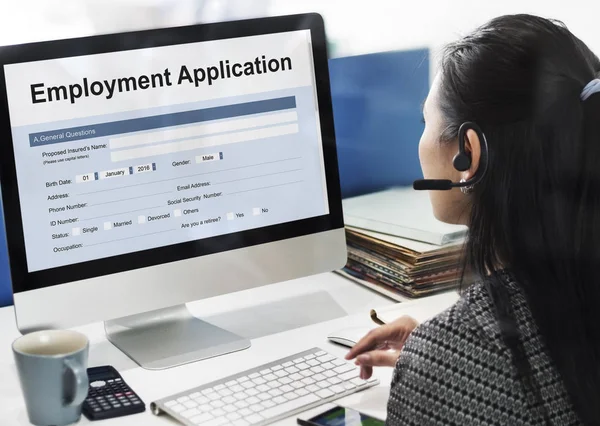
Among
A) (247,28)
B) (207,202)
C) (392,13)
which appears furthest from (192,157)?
(392,13)

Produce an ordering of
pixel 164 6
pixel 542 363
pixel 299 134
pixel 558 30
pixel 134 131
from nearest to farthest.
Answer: pixel 542 363 → pixel 558 30 → pixel 134 131 → pixel 299 134 → pixel 164 6

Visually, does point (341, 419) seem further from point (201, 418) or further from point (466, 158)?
point (466, 158)

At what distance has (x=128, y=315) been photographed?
1.16 meters

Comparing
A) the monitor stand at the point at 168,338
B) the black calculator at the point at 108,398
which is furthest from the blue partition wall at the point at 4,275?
the black calculator at the point at 108,398

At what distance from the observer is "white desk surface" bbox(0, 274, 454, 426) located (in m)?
1.04

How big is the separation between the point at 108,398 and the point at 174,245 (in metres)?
0.23

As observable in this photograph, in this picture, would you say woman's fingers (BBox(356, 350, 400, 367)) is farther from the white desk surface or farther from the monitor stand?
the monitor stand

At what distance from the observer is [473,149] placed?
0.95 m

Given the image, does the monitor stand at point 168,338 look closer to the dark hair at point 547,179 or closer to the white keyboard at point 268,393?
the white keyboard at point 268,393

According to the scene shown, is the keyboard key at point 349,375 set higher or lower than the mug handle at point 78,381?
lower

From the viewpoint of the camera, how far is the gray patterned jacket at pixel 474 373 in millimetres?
826

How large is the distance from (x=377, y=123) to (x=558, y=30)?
2.27 ft

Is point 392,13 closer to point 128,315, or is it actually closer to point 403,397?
point 128,315

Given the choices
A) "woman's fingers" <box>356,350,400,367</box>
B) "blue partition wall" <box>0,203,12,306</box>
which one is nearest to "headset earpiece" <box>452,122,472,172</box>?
"woman's fingers" <box>356,350,400,367</box>
